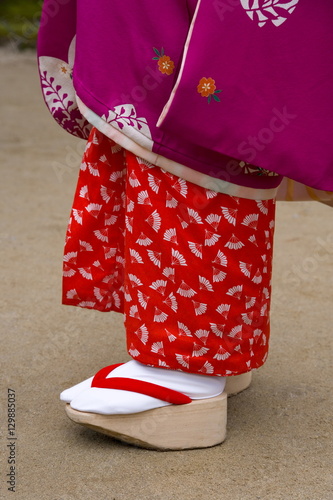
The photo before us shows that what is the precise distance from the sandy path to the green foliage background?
4.18m

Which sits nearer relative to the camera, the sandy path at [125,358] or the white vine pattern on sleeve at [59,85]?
the sandy path at [125,358]

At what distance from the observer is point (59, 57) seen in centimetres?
134

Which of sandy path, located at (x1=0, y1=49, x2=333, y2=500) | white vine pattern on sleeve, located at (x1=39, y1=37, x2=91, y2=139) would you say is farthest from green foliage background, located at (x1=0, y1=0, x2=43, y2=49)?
white vine pattern on sleeve, located at (x1=39, y1=37, x2=91, y2=139)

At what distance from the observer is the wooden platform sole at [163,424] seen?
129 cm

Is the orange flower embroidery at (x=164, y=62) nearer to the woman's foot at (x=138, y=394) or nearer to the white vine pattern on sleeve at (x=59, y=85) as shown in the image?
the white vine pattern on sleeve at (x=59, y=85)

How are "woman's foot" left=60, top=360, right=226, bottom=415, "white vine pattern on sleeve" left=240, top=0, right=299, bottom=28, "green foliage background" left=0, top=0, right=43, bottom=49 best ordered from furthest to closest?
1. "green foliage background" left=0, top=0, right=43, bottom=49
2. "woman's foot" left=60, top=360, right=226, bottom=415
3. "white vine pattern on sleeve" left=240, top=0, right=299, bottom=28

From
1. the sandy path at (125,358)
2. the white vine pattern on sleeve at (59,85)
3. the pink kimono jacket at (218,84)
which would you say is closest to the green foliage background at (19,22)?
the sandy path at (125,358)

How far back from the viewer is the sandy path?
1.21 meters

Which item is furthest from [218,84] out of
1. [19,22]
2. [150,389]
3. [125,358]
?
[19,22]

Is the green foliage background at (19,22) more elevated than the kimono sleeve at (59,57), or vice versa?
the kimono sleeve at (59,57)

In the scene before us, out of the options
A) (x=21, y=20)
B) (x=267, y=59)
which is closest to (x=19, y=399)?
(x=267, y=59)

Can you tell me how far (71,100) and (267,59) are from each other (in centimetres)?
36

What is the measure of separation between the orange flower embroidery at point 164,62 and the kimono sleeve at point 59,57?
0.21 m

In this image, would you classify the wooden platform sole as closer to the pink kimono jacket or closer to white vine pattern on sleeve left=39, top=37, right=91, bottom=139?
the pink kimono jacket
